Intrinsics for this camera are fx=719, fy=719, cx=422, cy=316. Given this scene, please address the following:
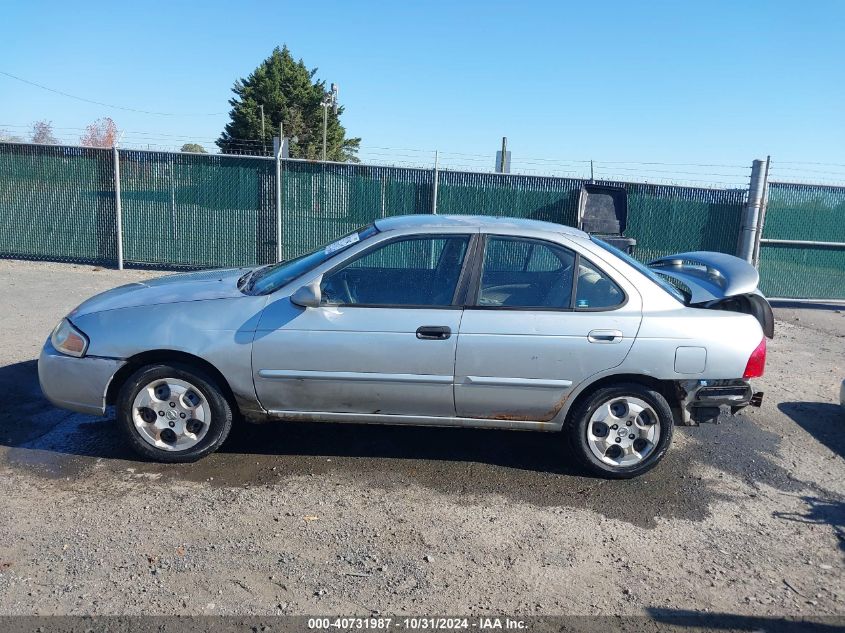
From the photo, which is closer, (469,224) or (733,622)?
(733,622)

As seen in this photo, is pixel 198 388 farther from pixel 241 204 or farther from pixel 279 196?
pixel 241 204

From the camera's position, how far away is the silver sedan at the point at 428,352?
453 centimetres

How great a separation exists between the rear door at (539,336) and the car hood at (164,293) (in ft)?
5.26

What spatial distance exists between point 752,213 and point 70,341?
33.6 ft

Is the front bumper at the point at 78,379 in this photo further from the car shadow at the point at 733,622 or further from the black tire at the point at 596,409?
the car shadow at the point at 733,622

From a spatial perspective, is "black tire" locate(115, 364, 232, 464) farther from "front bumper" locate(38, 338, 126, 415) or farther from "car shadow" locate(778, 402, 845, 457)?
"car shadow" locate(778, 402, 845, 457)

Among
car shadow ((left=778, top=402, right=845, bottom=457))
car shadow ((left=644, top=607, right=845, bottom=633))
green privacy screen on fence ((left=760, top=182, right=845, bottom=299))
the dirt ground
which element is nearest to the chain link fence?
green privacy screen on fence ((left=760, top=182, right=845, bottom=299))

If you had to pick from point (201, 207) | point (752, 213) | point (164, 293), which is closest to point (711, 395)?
point (164, 293)

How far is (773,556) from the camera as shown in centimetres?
388

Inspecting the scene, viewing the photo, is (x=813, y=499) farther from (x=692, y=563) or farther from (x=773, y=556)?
(x=692, y=563)

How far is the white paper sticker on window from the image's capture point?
15.9 ft

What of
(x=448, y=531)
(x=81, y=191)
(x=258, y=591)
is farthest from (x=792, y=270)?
(x=81, y=191)

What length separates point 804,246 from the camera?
38.0 ft

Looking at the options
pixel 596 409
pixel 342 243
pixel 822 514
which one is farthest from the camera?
pixel 342 243
